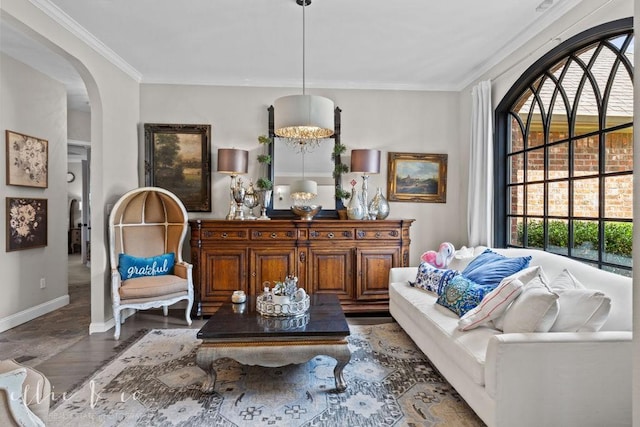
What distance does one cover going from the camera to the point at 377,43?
3.47m

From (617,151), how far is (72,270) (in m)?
8.50

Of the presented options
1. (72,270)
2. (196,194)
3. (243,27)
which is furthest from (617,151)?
(72,270)

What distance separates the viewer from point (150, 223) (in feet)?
13.6

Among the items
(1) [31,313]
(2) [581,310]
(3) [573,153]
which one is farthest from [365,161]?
(1) [31,313]

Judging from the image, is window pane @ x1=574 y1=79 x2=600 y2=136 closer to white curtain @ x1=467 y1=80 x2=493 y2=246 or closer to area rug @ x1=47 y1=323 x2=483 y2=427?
white curtain @ x1=467 y1=80 x2=493 y2=246

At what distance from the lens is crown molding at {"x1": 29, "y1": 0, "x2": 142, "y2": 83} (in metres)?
2.85

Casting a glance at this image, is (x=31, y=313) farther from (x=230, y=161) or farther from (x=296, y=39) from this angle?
(x=296, y=39)

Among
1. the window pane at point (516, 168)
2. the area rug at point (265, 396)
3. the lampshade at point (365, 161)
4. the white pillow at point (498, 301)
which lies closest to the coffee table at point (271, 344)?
the area rug at point (265, 396)

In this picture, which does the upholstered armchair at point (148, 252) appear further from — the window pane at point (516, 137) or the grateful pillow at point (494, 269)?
the window pane at point (516, 137)

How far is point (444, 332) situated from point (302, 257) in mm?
1965

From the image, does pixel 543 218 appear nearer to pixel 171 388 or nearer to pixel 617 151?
pixel 617 151

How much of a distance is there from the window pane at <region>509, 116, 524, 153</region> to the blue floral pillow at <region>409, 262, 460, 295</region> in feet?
5.11

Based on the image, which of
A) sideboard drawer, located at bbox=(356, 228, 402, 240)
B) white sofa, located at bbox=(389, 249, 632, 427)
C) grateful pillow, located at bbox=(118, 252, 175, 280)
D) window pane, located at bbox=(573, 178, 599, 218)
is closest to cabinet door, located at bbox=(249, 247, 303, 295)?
sideboard drawer, located at bbox=(356, 228, 402, 240)

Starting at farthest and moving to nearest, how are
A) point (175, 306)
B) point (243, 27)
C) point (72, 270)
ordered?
point (72, 270) < point (175, 306) < point (243, 27)
